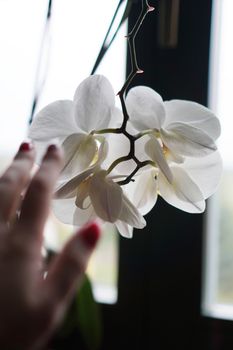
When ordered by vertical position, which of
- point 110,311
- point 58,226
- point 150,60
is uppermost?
point 150,60

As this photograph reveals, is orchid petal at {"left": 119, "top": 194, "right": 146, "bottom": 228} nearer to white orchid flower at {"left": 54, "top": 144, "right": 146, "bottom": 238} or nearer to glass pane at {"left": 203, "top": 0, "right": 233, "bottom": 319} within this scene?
white orchid flower at {"left": 54, "top": 144, "right": 146, "bottom": 238}

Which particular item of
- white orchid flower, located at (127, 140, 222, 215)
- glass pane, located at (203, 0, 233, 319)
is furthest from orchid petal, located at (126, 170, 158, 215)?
glass pane, located at (203, 0, 233, 319)

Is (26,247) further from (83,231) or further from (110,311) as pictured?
(110,311)

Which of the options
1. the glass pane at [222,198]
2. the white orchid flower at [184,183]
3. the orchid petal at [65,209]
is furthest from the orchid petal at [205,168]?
the glass pane at [222,198]

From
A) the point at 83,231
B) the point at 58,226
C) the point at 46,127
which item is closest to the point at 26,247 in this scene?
the point at 83,231

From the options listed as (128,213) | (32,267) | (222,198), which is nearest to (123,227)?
(128,213)

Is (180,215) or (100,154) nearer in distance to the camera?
(100,154)

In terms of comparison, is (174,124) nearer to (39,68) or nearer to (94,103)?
(94,103)
